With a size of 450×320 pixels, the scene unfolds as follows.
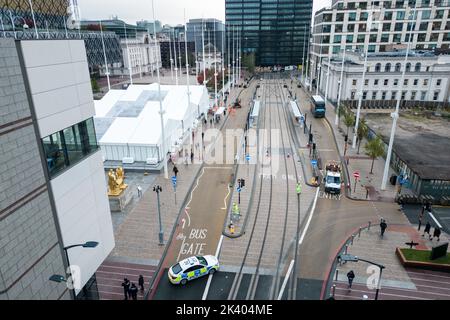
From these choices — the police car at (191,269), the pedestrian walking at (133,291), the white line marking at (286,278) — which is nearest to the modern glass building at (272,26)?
the white line marking at (286,278)

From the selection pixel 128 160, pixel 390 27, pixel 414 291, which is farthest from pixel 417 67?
pixel 128 160

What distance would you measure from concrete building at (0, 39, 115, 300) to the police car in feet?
13.9

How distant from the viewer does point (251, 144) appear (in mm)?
41906

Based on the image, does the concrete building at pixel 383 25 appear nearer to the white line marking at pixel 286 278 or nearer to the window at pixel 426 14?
the window at pixel 426 14

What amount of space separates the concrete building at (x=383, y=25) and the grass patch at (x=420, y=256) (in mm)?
64486

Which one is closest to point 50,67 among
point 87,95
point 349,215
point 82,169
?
point 87,95

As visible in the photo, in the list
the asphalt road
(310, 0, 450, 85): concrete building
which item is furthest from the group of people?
(310, 0, 450, 85): concrete building

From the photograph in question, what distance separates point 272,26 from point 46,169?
150111 mm

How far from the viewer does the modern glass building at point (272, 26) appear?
5674 inches

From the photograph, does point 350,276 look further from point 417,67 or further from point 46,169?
point 417,67

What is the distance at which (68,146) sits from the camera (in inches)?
545

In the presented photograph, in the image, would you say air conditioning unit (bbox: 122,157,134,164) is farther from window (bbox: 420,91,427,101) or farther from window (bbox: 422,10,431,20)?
window (bbox: 422,10,431,20)
